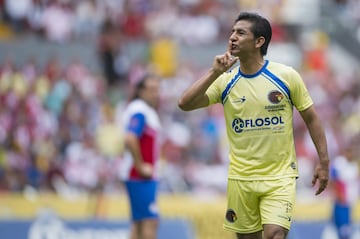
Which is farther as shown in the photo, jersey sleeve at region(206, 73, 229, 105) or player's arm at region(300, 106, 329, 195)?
jersey sleeve at region(206, 73, 229, 105)

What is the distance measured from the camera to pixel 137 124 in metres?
13.1

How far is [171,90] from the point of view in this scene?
76.1ft

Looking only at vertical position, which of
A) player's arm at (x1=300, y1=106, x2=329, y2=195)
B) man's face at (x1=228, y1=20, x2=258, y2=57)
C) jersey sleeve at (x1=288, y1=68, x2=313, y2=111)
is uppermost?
man's face at (x1=228, y1=20, x2=258, y2=57)

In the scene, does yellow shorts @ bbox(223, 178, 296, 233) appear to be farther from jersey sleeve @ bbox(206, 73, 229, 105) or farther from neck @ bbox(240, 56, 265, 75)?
neck @ bbox(240, 56, 265, 75)

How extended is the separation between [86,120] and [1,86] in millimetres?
1767

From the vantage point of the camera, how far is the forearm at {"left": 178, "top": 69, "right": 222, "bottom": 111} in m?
9.55

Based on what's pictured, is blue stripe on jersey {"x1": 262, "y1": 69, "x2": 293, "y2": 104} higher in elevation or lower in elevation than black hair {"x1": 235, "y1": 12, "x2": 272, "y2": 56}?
lower

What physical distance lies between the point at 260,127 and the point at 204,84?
2.18 feet

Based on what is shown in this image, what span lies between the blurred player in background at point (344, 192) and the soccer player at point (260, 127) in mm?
7668

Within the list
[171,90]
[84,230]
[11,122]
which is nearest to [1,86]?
[11,122]

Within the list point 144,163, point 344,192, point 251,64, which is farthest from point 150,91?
point 344,192

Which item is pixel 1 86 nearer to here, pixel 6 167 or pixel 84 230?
pixel 6 167

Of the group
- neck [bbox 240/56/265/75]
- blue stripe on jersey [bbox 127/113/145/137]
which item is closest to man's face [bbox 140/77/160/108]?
blue stripe on jersey [bbox 127/113/145/137]

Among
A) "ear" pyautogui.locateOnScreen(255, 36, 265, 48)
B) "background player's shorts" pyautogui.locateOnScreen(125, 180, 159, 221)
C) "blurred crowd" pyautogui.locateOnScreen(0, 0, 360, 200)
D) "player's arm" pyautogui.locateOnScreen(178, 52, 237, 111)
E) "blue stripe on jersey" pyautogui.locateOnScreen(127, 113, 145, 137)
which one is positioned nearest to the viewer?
"player's arm" pyautogui.locateOnScreen(178, 52, 237, 111)
